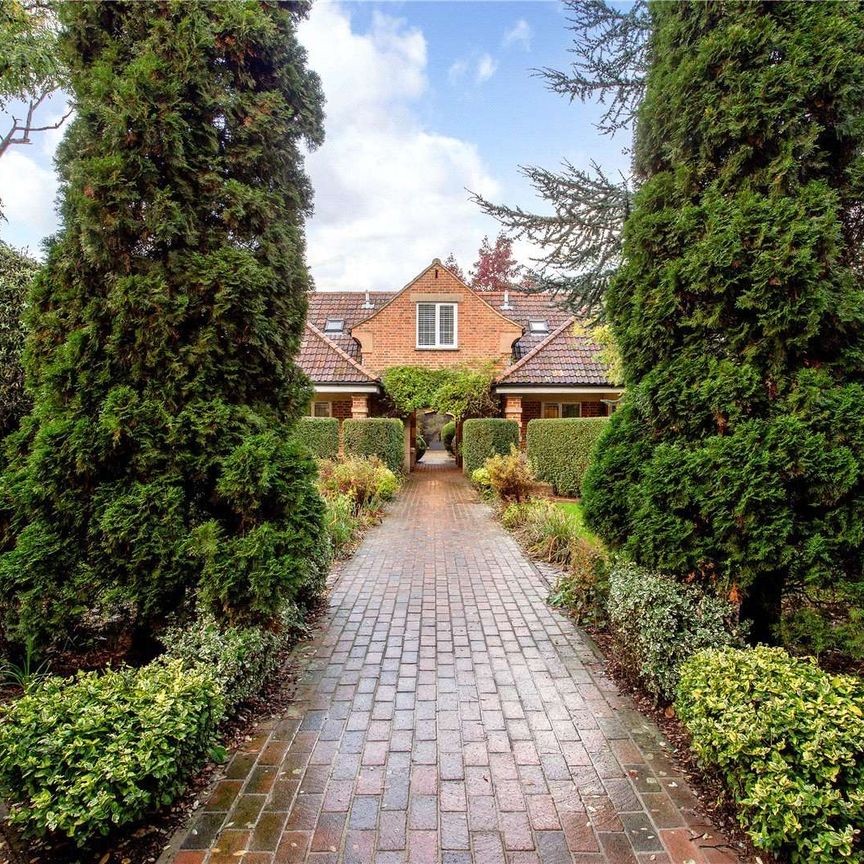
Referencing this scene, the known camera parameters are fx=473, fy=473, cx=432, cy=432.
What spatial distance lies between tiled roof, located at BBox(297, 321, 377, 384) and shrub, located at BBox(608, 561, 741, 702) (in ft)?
44.4

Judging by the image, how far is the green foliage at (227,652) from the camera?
2.88 m

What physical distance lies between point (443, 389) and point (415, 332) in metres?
2.84

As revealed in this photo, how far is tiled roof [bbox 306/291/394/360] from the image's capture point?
61.8 ft

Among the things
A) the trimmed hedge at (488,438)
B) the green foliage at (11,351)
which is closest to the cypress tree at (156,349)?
the green foliage at (11,351)

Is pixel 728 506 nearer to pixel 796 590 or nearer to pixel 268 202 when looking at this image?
pixel 796 590

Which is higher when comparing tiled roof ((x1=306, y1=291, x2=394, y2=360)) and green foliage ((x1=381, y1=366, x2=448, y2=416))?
tiled roof ((x1=306, y1=291, x2=394, y2=360))

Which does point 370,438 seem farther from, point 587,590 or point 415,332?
point 587,590

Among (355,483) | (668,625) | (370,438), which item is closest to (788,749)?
(668,625)

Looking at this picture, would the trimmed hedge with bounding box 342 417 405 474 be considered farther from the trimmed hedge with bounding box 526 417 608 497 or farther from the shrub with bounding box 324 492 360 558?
the trimmed hedge with bounding box 526 417 608 497

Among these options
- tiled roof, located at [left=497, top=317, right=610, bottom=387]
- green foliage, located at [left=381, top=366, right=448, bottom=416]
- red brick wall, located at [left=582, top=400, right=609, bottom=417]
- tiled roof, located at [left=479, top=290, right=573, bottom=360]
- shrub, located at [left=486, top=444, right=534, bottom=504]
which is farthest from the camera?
tiled roof, located at [left=479, top=290, right=573, bottom=360]

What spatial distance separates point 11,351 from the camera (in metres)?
4.05

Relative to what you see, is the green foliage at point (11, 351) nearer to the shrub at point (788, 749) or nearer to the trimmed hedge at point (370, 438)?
the shrub at point (788, 749)

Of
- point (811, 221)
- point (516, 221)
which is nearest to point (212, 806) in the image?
point (811, 221)

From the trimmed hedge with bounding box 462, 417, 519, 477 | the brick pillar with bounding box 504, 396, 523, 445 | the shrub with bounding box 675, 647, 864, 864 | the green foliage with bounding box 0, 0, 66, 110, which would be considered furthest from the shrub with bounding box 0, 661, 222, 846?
the brick pillar with bounding box 504, 396, 523, 445
